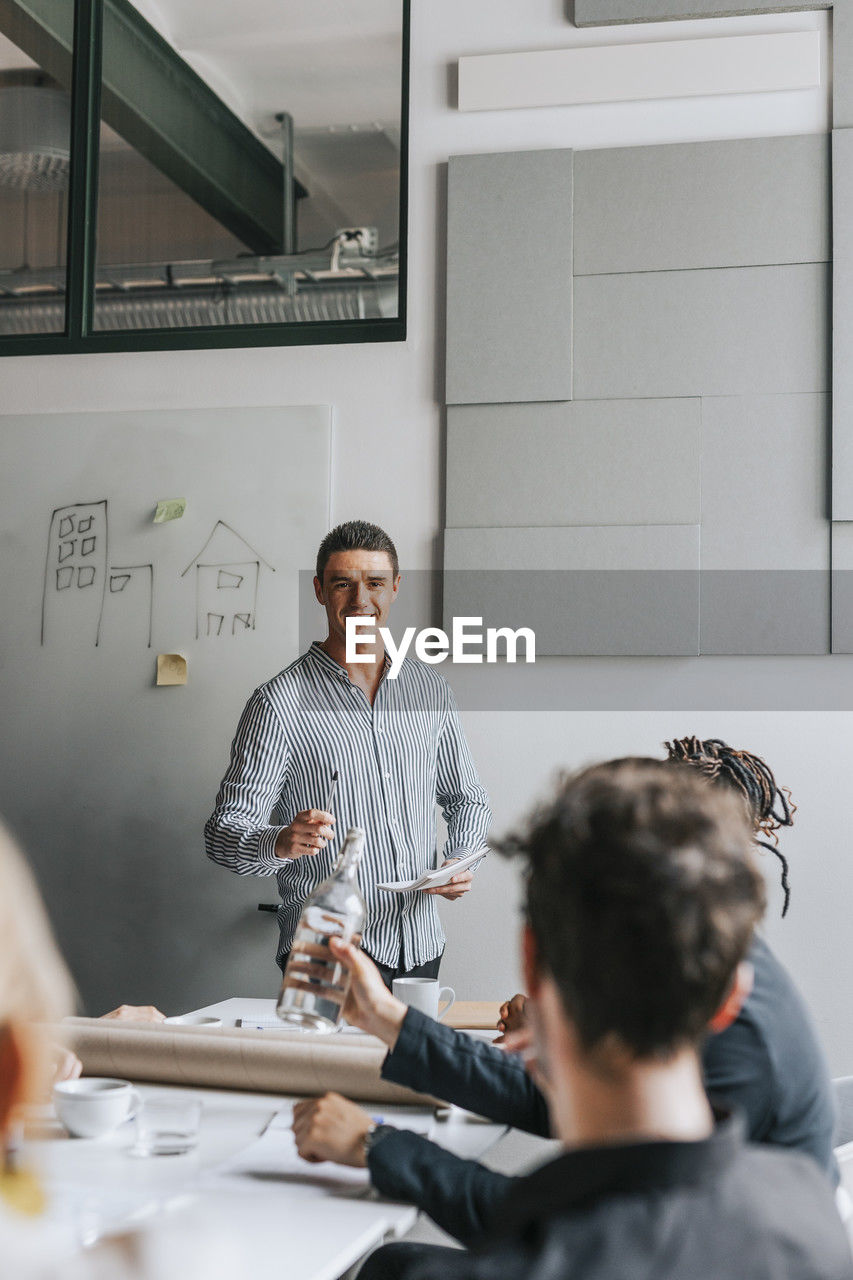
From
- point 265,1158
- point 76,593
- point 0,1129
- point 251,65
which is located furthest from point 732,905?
point 251,65

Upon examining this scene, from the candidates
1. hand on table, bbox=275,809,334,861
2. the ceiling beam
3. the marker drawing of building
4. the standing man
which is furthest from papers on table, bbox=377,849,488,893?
the ceiling beam

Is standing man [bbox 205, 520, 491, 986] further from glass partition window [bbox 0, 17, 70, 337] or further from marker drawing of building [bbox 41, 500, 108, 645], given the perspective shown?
glass partition window [bbox 0, 17, 70, 337]

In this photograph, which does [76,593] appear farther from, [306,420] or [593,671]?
[593,671]

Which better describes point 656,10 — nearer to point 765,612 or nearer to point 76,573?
point 765,612

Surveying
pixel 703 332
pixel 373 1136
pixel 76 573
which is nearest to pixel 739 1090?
pixel 373 1136

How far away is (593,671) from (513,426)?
0.73m

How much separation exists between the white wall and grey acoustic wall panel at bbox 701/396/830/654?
97mm

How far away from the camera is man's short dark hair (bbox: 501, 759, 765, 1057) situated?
0.82 m

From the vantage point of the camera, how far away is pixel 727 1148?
80 cm

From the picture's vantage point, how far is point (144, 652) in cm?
359

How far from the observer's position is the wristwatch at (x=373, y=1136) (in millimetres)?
1442

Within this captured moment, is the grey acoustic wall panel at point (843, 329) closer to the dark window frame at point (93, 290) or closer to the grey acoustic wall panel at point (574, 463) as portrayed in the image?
the grey acoustic wall panel at point (574, 463)

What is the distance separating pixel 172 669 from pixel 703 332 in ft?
5.89

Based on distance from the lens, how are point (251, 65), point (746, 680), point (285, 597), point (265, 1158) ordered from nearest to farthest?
point (265, 1158)
point (746, 680)
point (285, 597)
point (251, 65)
